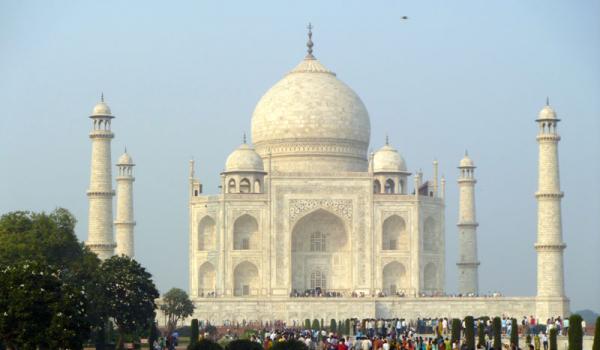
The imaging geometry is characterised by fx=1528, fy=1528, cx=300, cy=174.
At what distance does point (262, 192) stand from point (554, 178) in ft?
35.0

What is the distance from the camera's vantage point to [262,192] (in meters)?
55.5

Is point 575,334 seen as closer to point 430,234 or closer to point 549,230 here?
point 549,230

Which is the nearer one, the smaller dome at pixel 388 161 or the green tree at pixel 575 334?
the green tree at pixel 575 334

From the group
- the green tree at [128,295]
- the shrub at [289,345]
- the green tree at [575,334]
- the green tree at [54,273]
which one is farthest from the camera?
the green tree at [128,295]

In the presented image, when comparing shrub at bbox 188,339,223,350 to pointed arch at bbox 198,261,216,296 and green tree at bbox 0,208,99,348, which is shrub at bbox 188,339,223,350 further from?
pointed arch at bbox 198,261,216,296

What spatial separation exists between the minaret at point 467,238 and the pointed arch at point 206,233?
972cm

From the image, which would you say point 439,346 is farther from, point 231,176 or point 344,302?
point 231,176

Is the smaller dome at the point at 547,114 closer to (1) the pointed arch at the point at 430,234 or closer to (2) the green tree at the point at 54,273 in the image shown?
(1) the pointed arch at the point at 430,234

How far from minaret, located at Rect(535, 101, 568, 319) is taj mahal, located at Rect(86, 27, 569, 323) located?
1.3 inches

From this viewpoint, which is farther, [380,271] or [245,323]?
[380,271]

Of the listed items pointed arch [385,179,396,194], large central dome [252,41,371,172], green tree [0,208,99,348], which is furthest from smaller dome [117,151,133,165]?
green tree [0,208,99,348]

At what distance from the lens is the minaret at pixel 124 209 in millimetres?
57656

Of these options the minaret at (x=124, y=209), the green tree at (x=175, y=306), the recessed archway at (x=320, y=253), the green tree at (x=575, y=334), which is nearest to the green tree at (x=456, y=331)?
the green tree at (x=575, y=334)

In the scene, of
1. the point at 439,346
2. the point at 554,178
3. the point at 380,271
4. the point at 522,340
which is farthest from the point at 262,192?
the point at 439,346
